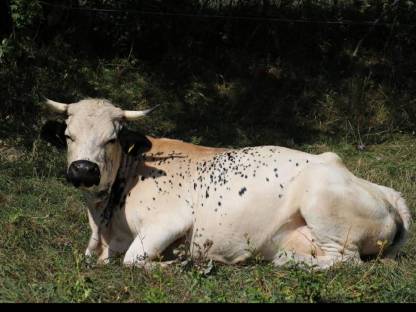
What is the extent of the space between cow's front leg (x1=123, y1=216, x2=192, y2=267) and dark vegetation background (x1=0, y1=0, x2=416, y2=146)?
12.1 ft

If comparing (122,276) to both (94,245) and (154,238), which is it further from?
(94,245)

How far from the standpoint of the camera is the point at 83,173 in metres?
5.54

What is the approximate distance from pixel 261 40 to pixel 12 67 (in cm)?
426

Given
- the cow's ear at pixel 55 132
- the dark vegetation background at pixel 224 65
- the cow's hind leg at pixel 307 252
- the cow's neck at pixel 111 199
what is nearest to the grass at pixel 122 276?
the cow's hind leg at pixel 307 252

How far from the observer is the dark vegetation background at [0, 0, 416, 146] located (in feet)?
34.2

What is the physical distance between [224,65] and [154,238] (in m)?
6.84

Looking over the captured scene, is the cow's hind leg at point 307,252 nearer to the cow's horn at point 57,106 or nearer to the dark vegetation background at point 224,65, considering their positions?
the cow's horn at point 57,106

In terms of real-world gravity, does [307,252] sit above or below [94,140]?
below

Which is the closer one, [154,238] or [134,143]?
[154,238]

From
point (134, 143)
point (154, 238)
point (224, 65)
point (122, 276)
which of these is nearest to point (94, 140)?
point (134, 143)

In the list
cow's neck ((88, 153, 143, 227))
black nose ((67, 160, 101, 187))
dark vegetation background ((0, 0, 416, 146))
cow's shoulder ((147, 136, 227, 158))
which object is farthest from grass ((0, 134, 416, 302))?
dark vegetation background ((0, 0, 416, 146))

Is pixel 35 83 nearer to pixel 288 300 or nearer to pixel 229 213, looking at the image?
pixel 229 213

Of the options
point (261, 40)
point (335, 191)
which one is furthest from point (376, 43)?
point (335, 191)

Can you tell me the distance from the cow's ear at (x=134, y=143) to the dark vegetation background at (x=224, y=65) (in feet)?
10.9
